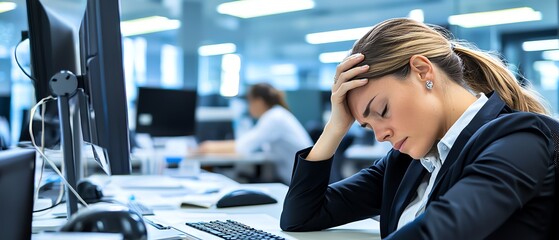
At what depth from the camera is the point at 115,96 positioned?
1.01 meters

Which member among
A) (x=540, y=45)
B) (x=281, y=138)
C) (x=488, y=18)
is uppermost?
(x=488, y=18)

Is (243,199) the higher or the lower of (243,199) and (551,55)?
the lower

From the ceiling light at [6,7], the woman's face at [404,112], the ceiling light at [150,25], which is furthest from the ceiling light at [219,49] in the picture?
the woman's face at [404,112]

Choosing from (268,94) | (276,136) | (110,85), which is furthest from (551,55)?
(110,85)

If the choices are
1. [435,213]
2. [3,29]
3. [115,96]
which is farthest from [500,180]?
[3,29]

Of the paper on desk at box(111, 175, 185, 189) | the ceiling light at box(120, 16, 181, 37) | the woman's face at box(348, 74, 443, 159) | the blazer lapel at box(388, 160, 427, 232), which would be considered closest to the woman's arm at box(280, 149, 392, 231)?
the blazer lapel at box(388, 160, 427, 232)

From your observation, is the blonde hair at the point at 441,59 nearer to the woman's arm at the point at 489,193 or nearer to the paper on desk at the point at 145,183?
the woman's arm at the point at 489,193

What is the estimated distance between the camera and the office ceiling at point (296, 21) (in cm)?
538

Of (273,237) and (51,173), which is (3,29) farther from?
(273,237)

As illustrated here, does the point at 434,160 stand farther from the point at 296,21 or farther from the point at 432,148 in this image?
the point at 296,21

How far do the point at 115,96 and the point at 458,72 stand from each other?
2.31ft

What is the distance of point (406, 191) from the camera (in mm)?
1165

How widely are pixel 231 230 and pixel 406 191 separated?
1.28 ft

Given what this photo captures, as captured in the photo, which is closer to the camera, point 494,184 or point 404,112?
point 494,184
